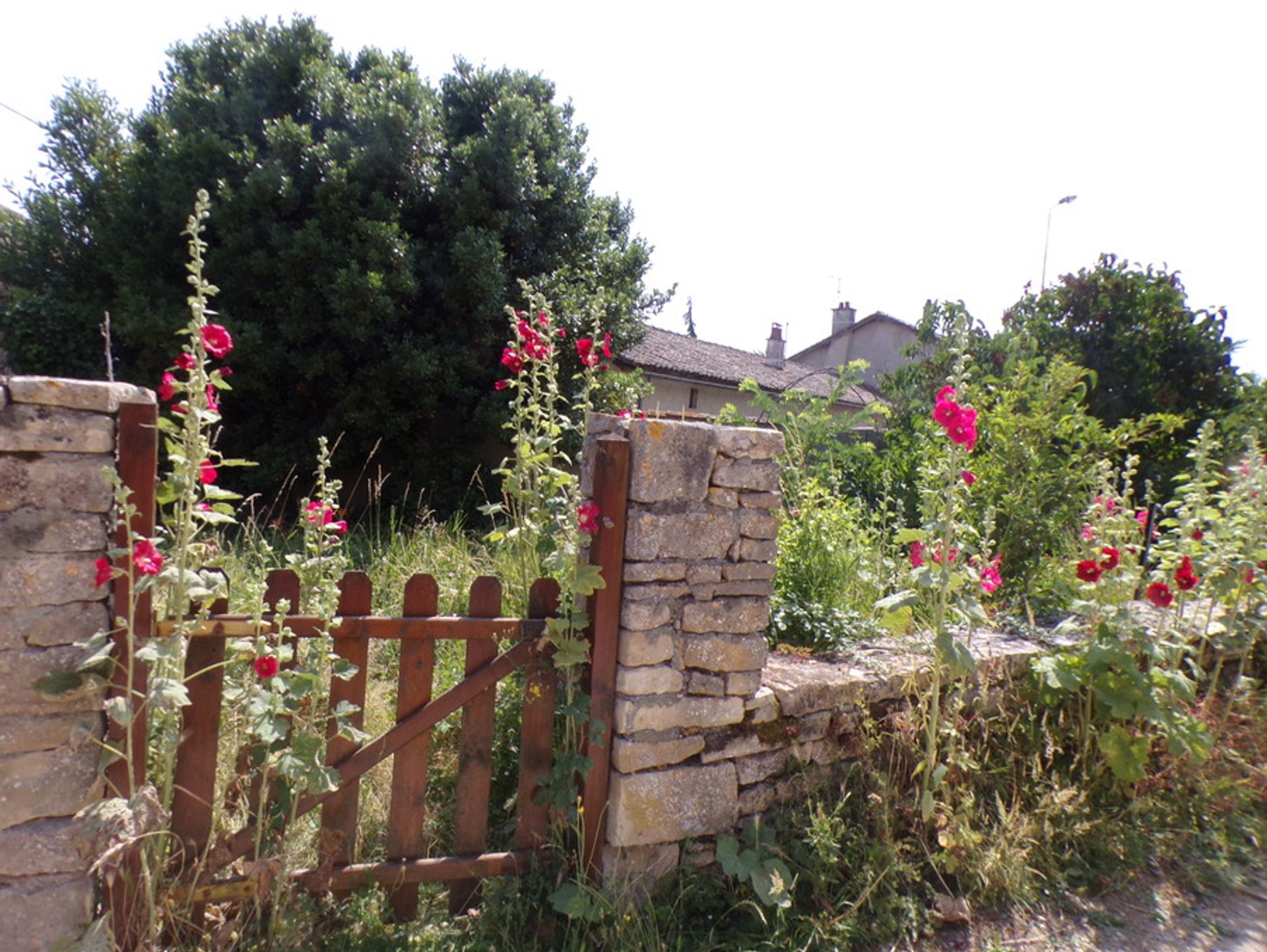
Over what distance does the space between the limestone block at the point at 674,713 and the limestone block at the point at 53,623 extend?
1.50 meters

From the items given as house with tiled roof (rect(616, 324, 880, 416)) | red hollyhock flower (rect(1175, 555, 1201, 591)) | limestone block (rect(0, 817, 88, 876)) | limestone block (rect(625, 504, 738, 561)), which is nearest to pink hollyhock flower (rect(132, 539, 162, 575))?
limestone block (rect(0, 817, 88, 876))

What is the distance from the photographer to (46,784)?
75.2 inches

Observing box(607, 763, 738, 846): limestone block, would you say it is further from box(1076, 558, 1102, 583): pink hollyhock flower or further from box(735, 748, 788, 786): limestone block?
box(1076, 558, 1102, 583): pink hollyhock flower

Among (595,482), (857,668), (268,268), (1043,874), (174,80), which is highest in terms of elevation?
(174,80)

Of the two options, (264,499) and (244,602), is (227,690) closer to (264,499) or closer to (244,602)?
(244,602)

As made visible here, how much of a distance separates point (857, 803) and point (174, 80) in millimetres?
9322

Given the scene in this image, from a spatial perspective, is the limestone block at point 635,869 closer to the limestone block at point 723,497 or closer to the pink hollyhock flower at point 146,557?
the limestone block at point 723,497

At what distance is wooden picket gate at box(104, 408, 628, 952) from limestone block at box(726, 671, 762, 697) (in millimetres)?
456

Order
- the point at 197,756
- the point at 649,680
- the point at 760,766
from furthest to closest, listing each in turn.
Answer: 1. the point at 760,766
2. the point at 649,680
3. the point at 197,756

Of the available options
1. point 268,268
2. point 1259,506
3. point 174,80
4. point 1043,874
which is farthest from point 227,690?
point 174,80

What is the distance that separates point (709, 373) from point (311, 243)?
8.12 m

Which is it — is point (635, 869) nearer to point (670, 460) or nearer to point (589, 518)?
point (589, 518)

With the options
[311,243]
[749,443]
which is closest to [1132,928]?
[749,443]

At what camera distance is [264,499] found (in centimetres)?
775
